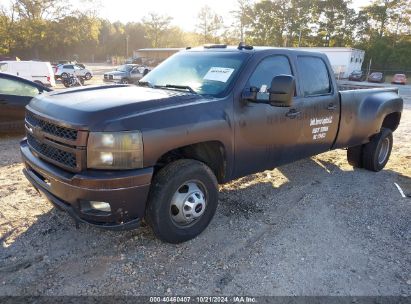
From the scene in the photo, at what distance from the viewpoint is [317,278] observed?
3125 mm

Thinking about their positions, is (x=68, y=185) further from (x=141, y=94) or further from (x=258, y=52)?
(x=258, y=52)

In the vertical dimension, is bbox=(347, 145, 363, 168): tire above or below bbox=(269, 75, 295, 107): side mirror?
below

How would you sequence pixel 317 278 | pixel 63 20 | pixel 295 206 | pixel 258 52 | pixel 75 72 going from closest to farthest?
pixel 317 278, pixel 258 52, pixel 295 206, pixel 75 72, pixel 63 20

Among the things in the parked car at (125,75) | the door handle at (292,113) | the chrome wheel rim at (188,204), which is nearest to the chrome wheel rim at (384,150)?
the door handle at (292,113)

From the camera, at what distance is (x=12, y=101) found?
754 cm

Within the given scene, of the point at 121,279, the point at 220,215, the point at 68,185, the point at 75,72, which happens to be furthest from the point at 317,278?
the point at 75,72

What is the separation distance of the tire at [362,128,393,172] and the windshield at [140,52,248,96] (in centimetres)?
316

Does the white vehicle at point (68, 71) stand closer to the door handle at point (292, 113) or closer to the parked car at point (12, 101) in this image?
the parked car at point (12, 101)

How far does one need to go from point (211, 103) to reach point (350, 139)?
291 centimetres

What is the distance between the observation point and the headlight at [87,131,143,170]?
9.32ft

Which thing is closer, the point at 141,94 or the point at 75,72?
the point at 141,94

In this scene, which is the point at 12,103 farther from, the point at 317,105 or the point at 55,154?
A: the point at 317,105

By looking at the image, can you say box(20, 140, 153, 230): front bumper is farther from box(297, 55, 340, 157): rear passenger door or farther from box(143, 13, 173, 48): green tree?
box(143, 13, 173, 48): green tree

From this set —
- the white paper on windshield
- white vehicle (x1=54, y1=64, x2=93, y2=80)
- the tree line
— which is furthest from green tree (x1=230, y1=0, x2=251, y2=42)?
the white paper on windshield
